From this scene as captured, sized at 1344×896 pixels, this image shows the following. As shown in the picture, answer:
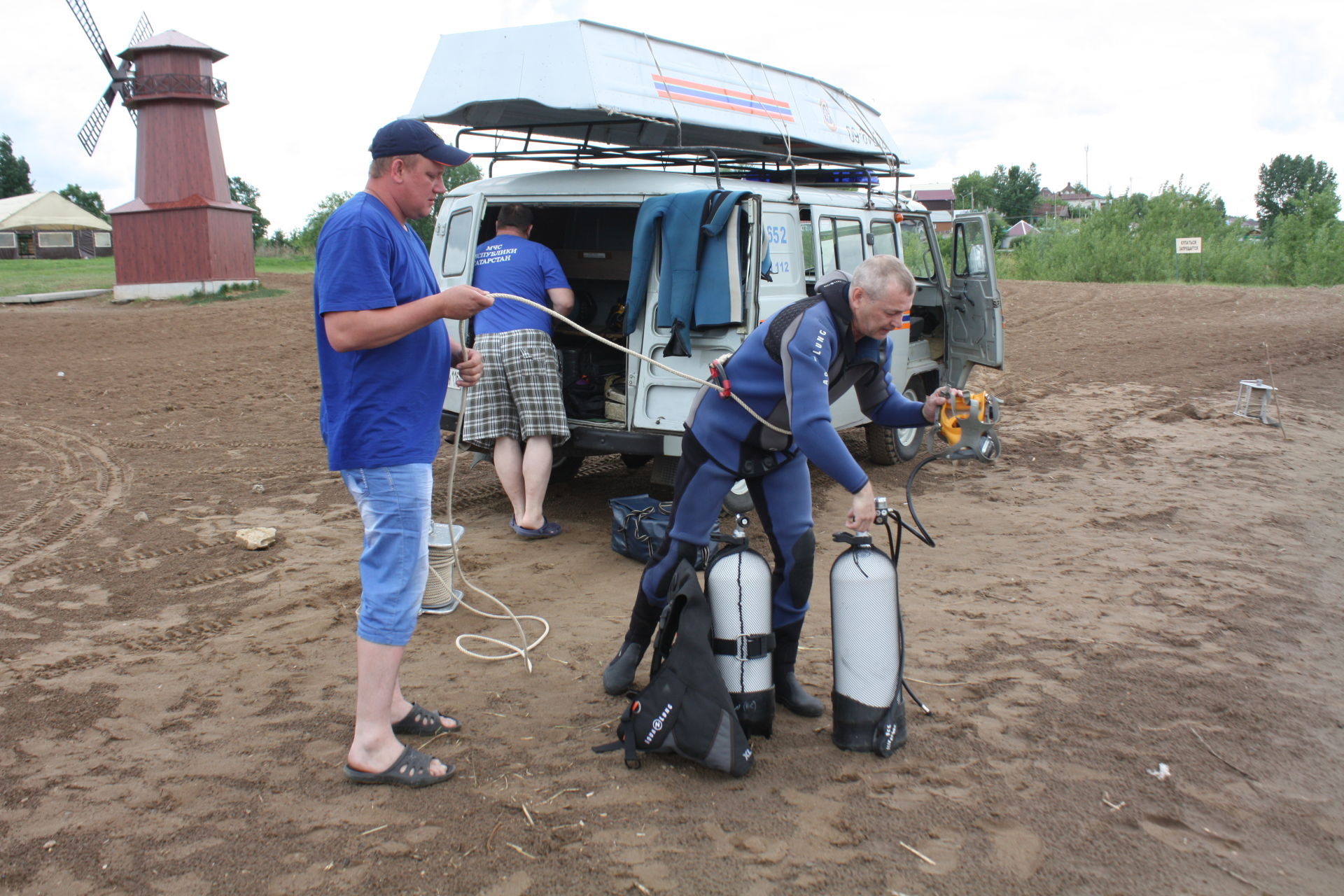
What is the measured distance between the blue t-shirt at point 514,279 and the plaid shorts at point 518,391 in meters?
0.08

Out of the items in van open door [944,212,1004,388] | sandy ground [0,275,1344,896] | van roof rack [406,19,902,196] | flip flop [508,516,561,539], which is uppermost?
van roof rack [406,19,902,196]

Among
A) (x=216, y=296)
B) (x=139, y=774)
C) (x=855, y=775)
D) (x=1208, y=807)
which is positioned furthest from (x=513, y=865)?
(x=216, y=296)

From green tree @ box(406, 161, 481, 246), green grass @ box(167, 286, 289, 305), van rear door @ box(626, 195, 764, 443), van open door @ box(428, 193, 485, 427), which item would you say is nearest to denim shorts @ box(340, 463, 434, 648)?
green tree @ box(406, 161, 481, 246)

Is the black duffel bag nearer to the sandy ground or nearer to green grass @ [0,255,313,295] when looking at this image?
the sandy ground

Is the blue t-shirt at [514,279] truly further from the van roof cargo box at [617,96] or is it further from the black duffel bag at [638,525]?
the black duffel bag at [638,525]

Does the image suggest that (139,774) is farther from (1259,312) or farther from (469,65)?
(1259,312)

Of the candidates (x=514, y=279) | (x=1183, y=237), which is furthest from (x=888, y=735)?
(x=1183, y=237)

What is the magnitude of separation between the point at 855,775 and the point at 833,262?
14.7ft

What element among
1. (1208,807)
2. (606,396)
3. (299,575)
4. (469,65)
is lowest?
(1208,807)

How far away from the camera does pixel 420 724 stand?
11.6 feet

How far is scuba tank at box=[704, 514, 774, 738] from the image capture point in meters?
3.50

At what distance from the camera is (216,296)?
22438 mm

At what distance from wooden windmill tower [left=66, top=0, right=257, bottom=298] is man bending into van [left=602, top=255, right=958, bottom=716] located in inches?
875

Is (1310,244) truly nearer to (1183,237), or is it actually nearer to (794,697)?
(1183,237)
